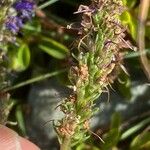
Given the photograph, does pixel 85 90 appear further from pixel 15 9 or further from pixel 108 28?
pixel 15 9

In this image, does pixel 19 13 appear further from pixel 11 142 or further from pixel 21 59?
pixel 11 142

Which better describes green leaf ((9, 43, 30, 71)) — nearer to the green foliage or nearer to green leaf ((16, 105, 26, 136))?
green leaf ((16, 105, 26, 136))

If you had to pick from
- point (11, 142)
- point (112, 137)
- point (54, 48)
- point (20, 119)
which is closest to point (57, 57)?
point (54, 48)

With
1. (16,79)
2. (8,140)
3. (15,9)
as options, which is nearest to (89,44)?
(8,140)

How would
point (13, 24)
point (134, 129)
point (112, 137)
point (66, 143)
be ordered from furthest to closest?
point (134, 129)
point (112, 137)
point (13, 24)
point (66, 143)

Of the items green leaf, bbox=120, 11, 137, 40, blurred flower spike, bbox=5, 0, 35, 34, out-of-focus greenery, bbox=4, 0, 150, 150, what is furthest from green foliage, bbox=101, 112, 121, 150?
blurred flower spike, bbox=5, 0, 35, 34
